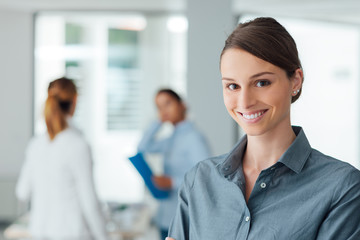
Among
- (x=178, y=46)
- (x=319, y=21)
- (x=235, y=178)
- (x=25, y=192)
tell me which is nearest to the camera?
(x=235, y=178)

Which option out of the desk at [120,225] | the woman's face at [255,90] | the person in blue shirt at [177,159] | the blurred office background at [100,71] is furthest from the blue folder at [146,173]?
the blurred office background at [100,71]

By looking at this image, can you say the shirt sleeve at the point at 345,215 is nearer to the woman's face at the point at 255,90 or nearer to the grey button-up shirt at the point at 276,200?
the grey button-up shirt at the point at 276,200

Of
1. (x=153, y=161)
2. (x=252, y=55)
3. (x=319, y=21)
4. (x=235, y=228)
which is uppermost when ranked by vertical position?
(x=319, y=21)

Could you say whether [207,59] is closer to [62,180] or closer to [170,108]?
[170,108]

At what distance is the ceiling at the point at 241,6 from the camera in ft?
20.3

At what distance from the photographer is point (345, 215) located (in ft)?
4.14

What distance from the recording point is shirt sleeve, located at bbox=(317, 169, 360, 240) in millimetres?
1266

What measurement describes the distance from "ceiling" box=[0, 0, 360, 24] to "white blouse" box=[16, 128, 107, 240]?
3.38 m

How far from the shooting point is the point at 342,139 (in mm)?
7777

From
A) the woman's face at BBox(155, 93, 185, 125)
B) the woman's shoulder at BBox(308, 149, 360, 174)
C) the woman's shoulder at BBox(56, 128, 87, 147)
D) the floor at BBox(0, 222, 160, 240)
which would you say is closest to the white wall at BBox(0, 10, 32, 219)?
the floor at BBox(0, 222, 160, 240)

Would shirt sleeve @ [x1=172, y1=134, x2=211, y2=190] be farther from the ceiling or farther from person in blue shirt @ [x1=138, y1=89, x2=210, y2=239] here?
the ceiling

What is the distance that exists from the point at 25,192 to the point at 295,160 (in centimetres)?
215

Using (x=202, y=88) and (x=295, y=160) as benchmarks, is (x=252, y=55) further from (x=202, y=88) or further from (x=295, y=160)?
(x=202, y=88)

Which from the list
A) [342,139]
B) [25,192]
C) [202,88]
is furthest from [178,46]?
[25,192]
